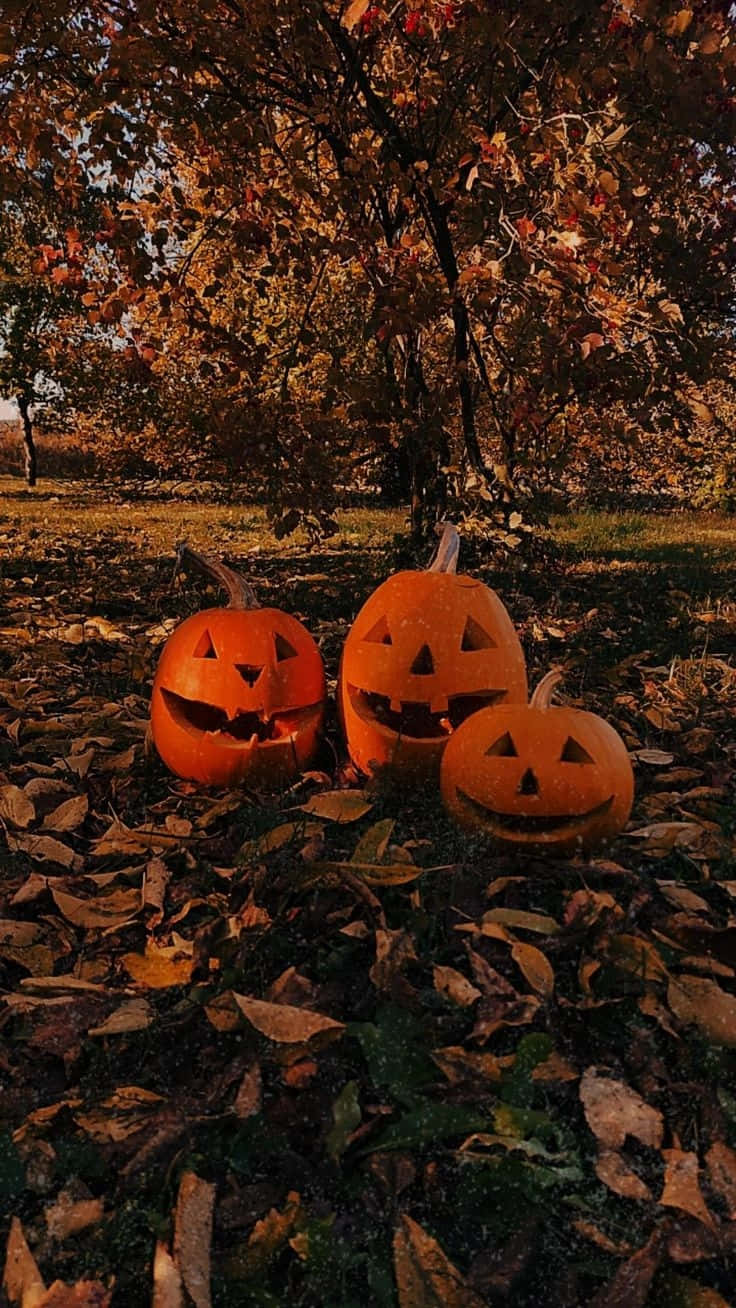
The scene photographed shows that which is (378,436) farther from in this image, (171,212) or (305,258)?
(171,212)

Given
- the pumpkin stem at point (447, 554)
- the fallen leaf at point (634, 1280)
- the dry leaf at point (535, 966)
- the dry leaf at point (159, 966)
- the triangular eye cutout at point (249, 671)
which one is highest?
the pumpkin stem at point (447, 554)

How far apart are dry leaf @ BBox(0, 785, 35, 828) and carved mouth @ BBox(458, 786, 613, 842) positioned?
1.26 metres

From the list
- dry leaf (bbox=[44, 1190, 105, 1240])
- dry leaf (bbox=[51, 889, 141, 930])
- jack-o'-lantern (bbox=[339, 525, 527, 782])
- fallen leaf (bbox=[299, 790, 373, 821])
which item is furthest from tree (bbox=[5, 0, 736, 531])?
dry leaf (bbox=[44, 1190, 105, 1240])

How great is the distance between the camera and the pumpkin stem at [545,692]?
2.58m

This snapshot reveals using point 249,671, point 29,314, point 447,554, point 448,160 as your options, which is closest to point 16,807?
point 249,671

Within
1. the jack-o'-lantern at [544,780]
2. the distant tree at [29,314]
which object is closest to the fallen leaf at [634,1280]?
the jack-o'-lantern at [544,780]

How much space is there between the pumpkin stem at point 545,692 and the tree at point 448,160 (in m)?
1.62

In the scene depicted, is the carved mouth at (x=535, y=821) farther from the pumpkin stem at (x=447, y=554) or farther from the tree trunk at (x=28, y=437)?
the tree trunk at (x=28, y=437)

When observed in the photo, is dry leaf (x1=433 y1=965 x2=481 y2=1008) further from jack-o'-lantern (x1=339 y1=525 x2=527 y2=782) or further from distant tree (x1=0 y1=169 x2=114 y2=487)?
distant tree (x1=0 y1=169 x2=114 y2=487)

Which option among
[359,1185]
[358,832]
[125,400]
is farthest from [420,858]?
[125,400]

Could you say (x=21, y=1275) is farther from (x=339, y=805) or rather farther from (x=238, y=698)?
(x=238, y=698)

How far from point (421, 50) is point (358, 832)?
15.1 ft

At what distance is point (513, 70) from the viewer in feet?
15.4

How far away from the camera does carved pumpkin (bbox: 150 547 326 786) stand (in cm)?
291
